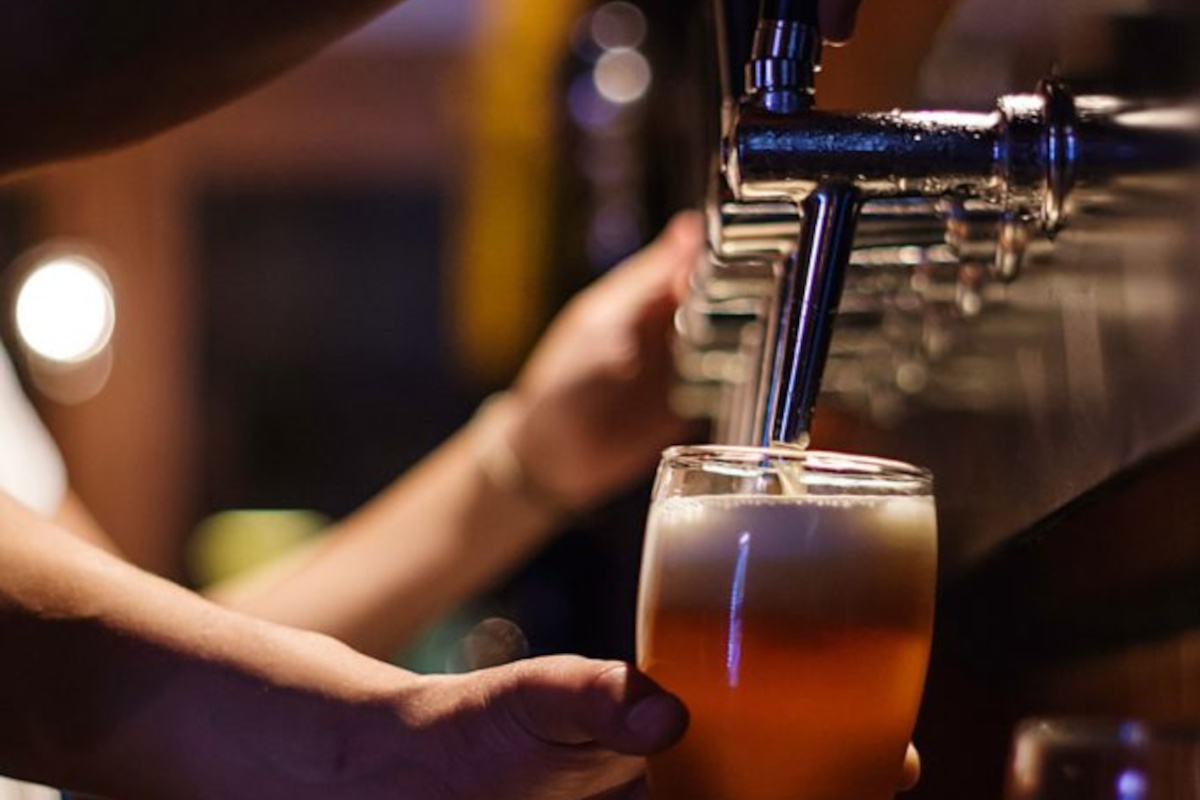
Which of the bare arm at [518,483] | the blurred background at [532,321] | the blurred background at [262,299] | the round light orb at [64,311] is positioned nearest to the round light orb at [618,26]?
the blurred background at [532,321]

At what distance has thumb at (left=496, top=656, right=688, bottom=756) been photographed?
0.67m

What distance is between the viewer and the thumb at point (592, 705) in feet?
2.20

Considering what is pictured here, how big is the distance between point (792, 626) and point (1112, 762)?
133 mm

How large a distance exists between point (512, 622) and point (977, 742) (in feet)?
5.64

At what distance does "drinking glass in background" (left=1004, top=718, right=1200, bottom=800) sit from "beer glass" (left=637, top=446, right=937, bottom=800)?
0.18ft

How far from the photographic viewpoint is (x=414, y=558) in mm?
1977

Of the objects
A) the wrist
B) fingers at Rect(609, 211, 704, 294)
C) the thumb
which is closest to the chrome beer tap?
the thumb

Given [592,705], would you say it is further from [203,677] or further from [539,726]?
[203,677]

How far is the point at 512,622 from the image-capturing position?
2953mm

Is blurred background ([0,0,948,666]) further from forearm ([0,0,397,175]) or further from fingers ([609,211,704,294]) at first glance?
forearm ([0,0,397,175])

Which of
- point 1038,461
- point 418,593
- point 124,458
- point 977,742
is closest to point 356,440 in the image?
point 124,458

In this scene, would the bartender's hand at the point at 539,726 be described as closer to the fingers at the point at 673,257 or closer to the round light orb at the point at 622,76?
the fingers at the point at 673,257

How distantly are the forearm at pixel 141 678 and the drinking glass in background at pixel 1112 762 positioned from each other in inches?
10.7

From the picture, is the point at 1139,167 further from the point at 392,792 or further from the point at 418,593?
the point at 418,593
